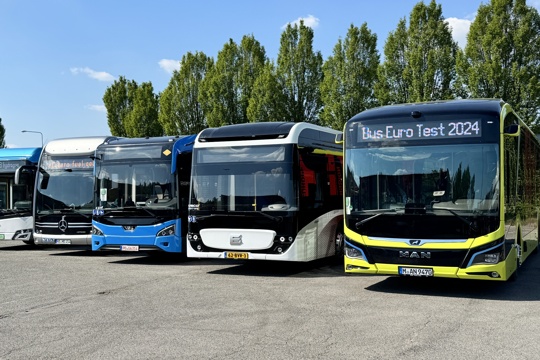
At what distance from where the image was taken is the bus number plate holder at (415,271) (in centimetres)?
942

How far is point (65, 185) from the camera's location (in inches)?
Answer: 642

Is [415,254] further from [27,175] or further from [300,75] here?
[300,75]

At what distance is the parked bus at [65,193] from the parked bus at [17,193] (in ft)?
3.69

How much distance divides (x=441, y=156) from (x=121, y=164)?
7.97 m

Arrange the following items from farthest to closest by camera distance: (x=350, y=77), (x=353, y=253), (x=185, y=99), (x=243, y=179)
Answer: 1. (x=185, y=99)
2. (x=350, y=77)
3. (x=243, y=179)
4. (x=353, y=253)

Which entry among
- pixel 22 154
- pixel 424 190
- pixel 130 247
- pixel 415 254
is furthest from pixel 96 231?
pixel 424 190

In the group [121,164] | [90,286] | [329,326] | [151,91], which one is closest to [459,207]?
[329,326]

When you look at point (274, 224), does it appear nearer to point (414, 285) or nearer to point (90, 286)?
point (414, 285)

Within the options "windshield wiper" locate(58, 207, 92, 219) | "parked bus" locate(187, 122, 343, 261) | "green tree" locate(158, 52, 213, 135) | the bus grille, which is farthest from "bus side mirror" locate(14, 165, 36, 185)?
"green tree" locate(158, 52, 213, 135)

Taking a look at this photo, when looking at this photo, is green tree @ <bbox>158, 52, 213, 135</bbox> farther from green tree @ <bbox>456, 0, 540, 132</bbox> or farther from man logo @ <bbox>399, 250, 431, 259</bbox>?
man logo @ <bbox>399, 250, 431, 259</bbox>

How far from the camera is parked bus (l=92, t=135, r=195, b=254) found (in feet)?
45.8

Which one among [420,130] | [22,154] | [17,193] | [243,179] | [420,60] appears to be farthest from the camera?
[420,60]

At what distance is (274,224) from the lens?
466 inches

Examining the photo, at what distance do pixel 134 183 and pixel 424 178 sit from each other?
7.37m
